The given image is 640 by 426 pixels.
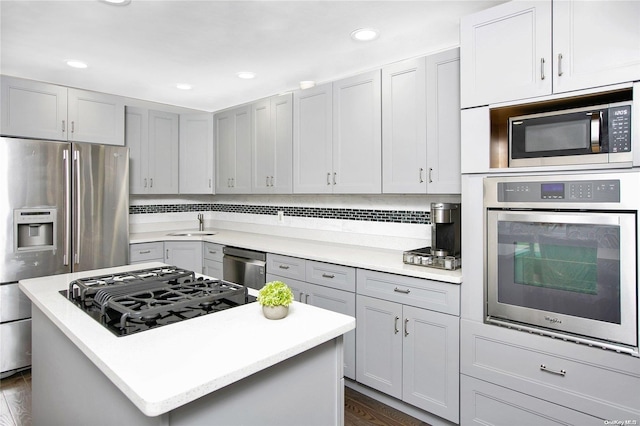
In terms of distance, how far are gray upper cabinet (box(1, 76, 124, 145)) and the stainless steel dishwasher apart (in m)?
1.62

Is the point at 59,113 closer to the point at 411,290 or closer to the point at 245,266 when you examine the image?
the point at 245,266

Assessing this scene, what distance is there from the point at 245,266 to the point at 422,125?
1991 mm

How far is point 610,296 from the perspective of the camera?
1.66 meters

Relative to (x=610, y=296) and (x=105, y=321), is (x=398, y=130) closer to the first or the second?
(x=610, y=296)

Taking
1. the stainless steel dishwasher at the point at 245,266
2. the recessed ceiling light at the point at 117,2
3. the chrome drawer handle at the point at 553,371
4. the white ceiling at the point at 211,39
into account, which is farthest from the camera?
the stainless steel dishwasher at the point at 245,266

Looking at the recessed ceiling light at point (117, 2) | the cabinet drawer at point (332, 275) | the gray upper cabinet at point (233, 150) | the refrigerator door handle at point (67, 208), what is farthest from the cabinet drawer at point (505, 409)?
the refrigerator door handle at point (67, 208)

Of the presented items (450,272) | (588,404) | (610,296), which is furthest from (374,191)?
(588,404)

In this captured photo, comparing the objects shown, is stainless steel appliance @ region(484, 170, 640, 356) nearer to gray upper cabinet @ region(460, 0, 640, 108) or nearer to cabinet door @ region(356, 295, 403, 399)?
gray upper cabinet @ region(460, 0, 640, 108)

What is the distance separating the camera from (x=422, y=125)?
100.0 inches

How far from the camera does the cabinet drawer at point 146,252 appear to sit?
3.70 metres

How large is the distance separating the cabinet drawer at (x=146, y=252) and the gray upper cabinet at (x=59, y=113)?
1066 millimetres

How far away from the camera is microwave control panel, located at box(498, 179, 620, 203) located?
1662 millimetres

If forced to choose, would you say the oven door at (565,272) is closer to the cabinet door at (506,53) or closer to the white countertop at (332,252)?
the white countertop at (332,252)

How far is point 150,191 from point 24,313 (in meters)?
1.62
